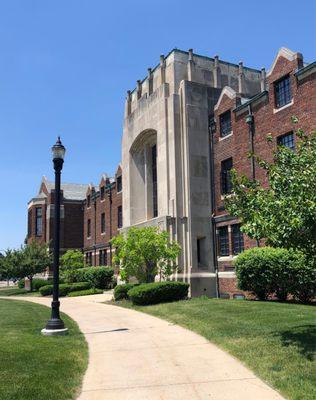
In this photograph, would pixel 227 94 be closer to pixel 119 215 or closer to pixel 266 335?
pixel 266 335

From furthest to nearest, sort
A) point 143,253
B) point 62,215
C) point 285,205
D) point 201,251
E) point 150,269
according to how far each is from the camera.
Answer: point 62,215 < point 201,251 < point 150,269 < point 143,253 < point 285,205

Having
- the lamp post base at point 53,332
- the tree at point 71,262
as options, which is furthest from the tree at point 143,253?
the tree at point 71,262

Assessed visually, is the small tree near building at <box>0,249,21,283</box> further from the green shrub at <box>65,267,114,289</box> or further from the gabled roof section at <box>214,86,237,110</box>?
the gabled roof section at <box>214,86,237,110</box>

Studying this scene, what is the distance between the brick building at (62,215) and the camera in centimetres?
5441

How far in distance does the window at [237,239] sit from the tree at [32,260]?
23.3m

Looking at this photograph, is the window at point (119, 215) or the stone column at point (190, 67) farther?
the window at point (119, 215)

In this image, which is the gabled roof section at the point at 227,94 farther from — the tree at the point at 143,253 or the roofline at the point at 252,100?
the tree at the point at 143,253

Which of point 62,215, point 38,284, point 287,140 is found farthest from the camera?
point 62,215

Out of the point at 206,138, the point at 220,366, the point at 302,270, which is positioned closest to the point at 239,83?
the point at 206,138

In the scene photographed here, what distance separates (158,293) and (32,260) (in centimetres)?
2559

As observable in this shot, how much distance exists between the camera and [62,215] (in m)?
54.3

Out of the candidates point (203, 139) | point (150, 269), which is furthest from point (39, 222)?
point (150, 269)

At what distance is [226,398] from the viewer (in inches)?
255

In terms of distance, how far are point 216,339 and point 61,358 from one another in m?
3.75
